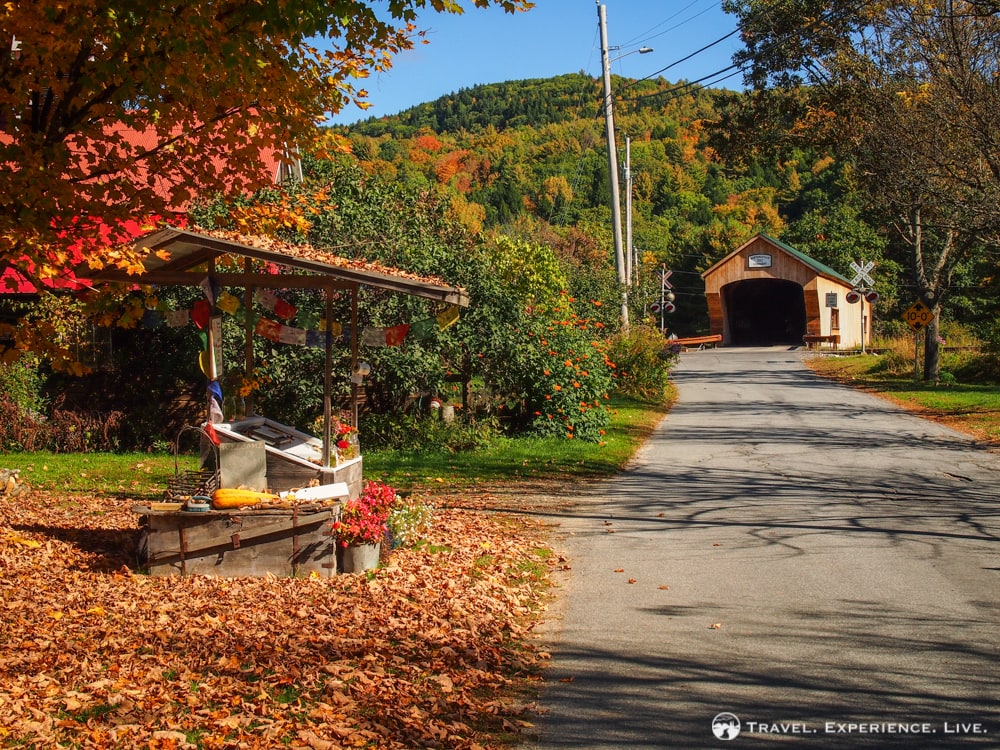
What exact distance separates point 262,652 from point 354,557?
2009mm

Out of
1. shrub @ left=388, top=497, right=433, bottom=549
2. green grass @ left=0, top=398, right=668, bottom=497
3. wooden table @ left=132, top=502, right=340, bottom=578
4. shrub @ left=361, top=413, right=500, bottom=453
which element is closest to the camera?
wooden table @ left=132, top=502, right=340, bottom=578

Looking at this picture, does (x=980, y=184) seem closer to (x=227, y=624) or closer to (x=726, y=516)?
(x=726, y=516)

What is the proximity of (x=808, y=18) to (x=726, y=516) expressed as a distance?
1746 cm

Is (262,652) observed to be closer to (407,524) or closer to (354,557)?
(354,557)

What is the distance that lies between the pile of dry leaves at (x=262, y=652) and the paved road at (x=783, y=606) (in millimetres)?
489

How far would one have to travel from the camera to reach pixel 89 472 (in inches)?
525

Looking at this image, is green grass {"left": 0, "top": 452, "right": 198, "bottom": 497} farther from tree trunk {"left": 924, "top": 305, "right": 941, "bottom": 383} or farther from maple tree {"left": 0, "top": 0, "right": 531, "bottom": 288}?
tree trunk {"left": 924, "top": 305, "right": 941, "bottom": 383}

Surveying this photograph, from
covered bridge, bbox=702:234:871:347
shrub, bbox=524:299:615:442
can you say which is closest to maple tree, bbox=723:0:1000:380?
shrub, bbox=524:299:615:442

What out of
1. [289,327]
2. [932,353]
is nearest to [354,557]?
[289,327]

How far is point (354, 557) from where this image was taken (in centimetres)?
791

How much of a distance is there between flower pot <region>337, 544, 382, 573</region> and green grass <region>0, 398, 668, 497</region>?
451cm

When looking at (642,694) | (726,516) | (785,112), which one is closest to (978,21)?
(785,112)

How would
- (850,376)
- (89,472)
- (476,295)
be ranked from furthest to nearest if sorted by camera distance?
(850,376), (476,295), (89,472)

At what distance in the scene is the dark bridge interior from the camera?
61562 millimetres
